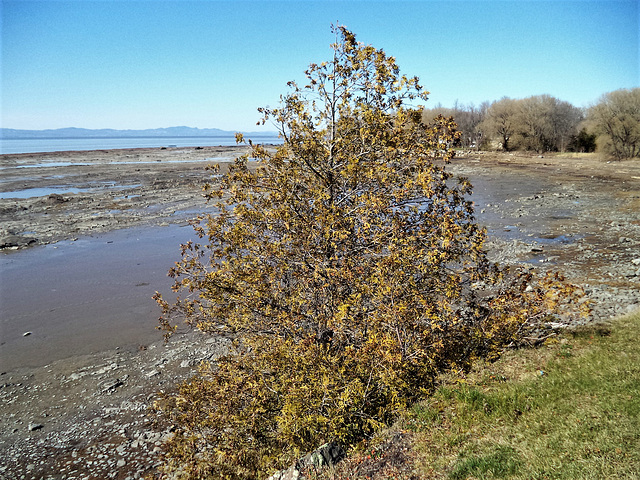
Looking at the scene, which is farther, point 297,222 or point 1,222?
point 1,222

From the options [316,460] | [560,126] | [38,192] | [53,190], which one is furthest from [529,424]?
[560,126]

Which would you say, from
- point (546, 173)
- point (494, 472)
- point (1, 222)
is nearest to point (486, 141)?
point (546, 173)

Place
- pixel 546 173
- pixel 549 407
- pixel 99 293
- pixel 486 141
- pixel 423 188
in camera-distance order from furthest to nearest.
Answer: pixel 486 141, pixel 546 173, pixel 99 293, pixel 423 188, pixel 549 407

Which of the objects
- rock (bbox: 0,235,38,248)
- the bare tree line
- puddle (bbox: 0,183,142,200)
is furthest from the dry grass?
the bare tree line

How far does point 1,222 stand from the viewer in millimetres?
30125

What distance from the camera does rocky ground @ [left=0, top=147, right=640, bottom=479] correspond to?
31.6 feet

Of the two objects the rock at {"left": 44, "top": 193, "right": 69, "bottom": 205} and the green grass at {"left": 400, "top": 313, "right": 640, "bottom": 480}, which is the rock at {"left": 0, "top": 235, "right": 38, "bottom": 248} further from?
the green grass at {"left": 400, "top": 313, "right": 640, "bottom": 480}

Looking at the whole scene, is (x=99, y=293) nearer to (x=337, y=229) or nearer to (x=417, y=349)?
(x=337, y=229)

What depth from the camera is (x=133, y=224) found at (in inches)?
1208

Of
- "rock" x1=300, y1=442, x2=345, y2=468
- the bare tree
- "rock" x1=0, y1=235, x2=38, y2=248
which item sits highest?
the bare tree

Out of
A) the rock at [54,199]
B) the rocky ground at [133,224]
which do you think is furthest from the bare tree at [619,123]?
the rock at [54,199]

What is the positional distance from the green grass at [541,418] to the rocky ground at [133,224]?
194 inches

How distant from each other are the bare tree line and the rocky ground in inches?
344

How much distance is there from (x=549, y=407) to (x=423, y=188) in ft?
14.5
